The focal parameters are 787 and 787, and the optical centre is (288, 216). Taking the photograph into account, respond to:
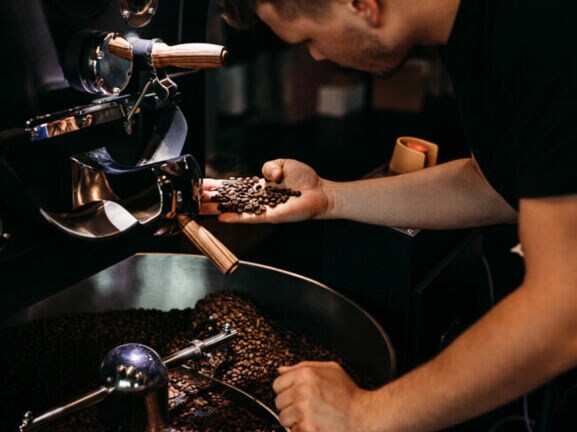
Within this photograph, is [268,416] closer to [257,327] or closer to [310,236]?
[257,327]

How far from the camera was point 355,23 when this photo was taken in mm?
997

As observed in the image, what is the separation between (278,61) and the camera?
379 centimetres

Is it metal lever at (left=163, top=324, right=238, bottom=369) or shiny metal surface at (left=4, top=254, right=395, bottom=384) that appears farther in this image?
shiny metal surface at (left=4, top=254, right=395, bottom=384)

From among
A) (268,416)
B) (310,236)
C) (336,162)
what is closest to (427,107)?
(336,162)

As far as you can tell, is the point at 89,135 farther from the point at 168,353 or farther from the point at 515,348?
the point at 515,348

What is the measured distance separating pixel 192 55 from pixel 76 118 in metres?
0.17

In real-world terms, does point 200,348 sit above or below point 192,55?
below

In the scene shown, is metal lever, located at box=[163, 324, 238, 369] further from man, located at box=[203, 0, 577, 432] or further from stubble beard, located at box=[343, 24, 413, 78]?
stubble beard, located at box=[343, 24, 413, 78]

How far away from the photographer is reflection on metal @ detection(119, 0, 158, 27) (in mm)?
1031

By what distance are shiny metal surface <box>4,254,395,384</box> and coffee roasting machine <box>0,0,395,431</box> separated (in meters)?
0.03

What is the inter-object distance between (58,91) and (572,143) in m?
0.60

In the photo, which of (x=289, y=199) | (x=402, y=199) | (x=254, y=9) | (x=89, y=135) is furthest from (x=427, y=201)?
(x=89, y=135)

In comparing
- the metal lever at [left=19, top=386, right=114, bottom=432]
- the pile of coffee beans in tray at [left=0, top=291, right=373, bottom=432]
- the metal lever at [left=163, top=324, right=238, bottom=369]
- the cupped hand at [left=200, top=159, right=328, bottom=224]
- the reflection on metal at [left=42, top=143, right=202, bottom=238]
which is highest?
the reflection on metal at [left=42, top=143, right=202, bottom=238]

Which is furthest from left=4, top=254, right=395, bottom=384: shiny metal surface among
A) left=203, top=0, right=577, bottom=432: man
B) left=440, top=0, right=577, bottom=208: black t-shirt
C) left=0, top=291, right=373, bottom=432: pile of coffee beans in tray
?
left=440, top=0, right=577, bottom=208: black t-shirt
